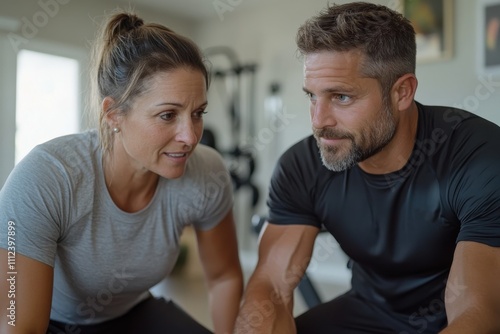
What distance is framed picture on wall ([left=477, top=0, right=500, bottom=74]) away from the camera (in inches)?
126

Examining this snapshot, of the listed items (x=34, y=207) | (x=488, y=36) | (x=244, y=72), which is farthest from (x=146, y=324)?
(x=244, y=72)

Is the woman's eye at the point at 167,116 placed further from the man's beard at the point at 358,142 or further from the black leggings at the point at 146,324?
the black leggings at the point at 146,324

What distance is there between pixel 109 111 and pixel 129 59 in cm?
14

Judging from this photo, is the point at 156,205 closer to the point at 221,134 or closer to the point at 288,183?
the point at 288,183

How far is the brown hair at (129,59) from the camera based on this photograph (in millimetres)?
1243

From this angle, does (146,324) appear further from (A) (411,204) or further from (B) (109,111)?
(A) (411,204)

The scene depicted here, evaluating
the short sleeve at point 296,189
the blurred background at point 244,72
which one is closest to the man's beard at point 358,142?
the short sleeve at point 296,189

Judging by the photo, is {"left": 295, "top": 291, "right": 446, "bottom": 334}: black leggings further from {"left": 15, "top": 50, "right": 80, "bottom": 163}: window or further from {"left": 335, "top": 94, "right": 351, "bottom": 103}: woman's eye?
{"left": 15, "top": 50, "right": 80, "bottom": 163}: window

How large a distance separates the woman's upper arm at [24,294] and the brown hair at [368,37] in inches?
32.0

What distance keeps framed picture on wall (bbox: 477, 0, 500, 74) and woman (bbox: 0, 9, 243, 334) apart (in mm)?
2459

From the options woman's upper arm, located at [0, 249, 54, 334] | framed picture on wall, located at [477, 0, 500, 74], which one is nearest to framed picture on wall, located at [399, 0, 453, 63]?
framed picture on wall, located at [477, 0, 500, 74]

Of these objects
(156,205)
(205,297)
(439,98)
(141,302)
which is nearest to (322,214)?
(156,205)

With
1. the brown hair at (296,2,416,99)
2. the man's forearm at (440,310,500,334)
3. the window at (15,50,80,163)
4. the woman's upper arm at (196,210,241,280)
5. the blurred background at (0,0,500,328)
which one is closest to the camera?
the man's forearm at (440,310,500,334)

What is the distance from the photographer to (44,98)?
164 inches
